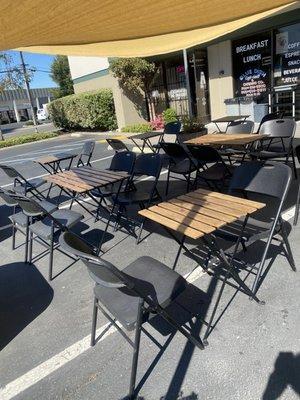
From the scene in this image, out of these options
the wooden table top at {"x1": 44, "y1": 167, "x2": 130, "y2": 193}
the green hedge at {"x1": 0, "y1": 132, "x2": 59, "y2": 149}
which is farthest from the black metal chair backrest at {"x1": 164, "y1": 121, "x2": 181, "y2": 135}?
the green hedge at {"x1": 0, "y1": 132, "x2": 59, "y2": 149}

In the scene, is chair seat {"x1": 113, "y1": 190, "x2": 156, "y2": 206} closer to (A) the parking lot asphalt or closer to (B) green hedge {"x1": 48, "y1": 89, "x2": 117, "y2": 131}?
(A) the parking lot asphalt

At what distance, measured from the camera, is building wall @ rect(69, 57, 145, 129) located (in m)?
15.2

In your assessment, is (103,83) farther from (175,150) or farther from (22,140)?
(175,150)

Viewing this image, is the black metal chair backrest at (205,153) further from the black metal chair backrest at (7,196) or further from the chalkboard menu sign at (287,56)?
the chalkboard menu sign at (287,56)

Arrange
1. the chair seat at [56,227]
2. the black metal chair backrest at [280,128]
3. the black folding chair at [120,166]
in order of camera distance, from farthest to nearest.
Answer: the black metal chair backrest at [280,128], the black folding chair at [120,166], the chair seat at [56,227]

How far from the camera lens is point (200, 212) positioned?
8.11 ft

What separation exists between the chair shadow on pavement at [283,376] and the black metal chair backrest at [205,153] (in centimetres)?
268

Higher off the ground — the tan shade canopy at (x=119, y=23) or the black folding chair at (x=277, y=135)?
the tan shade canopy at (x=119, y=23)

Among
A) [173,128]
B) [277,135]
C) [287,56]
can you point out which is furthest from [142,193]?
[287,56]

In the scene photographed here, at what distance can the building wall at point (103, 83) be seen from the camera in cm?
1525

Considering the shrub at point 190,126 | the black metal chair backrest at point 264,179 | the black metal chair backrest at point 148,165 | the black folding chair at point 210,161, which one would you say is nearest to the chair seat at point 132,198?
the black metal chair backrest at point 148,165

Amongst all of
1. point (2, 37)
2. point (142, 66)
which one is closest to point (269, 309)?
point (2, 37)

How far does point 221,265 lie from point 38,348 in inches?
70.1

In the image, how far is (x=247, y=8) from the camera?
3156 mm
